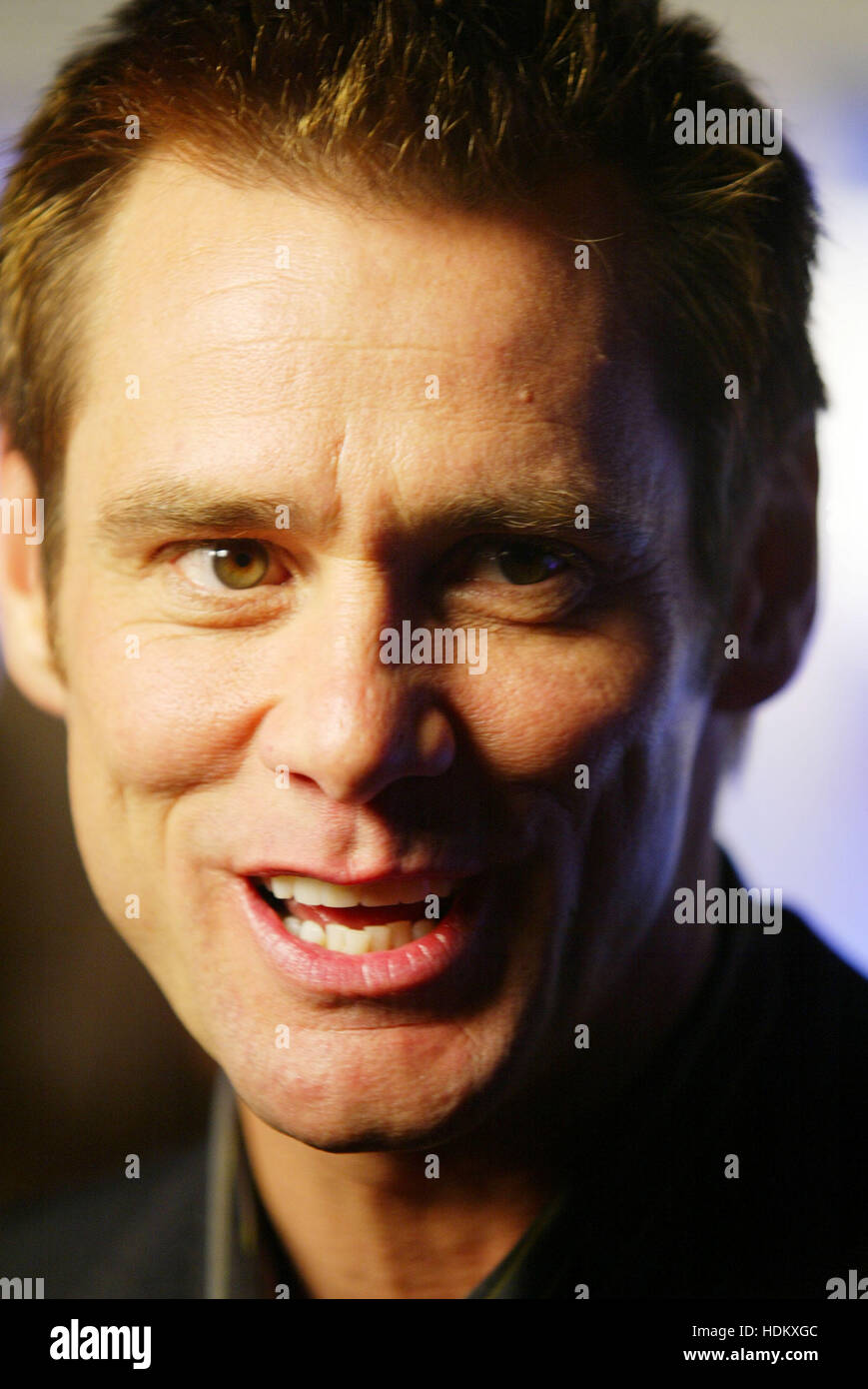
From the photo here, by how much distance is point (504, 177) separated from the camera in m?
1.27

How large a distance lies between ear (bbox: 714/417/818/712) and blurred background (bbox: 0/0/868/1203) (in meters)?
0.03

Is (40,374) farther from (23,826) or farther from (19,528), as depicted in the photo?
(23,826)

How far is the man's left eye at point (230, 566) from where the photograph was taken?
130 cm

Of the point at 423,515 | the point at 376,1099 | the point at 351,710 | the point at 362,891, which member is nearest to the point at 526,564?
the point at 423,515

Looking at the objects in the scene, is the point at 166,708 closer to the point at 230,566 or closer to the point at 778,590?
the point at 230,566

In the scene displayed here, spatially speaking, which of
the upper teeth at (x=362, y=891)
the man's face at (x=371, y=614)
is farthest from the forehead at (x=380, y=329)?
the upper teeth at (x=362, y=891)

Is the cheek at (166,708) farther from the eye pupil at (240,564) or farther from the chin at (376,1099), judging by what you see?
the chin at (376,1099)

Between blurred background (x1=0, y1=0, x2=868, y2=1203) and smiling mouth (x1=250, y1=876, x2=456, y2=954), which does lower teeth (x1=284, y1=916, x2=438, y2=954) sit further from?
blurred background (x1=0, y1=0, x2=868, y2=1203)

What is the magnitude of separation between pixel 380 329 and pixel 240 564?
10.9 inches

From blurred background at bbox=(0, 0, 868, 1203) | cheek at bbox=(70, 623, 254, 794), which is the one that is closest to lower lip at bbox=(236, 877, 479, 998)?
cheek at bbox=(70, 623, 254, 794)

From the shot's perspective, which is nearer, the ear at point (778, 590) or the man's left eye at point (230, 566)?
the man's left eye at point (230, 566)

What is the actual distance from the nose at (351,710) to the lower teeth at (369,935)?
16cm

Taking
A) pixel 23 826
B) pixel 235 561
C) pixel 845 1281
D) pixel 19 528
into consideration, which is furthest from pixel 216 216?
pixel 845 1281

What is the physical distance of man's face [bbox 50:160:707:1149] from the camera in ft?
4.07
